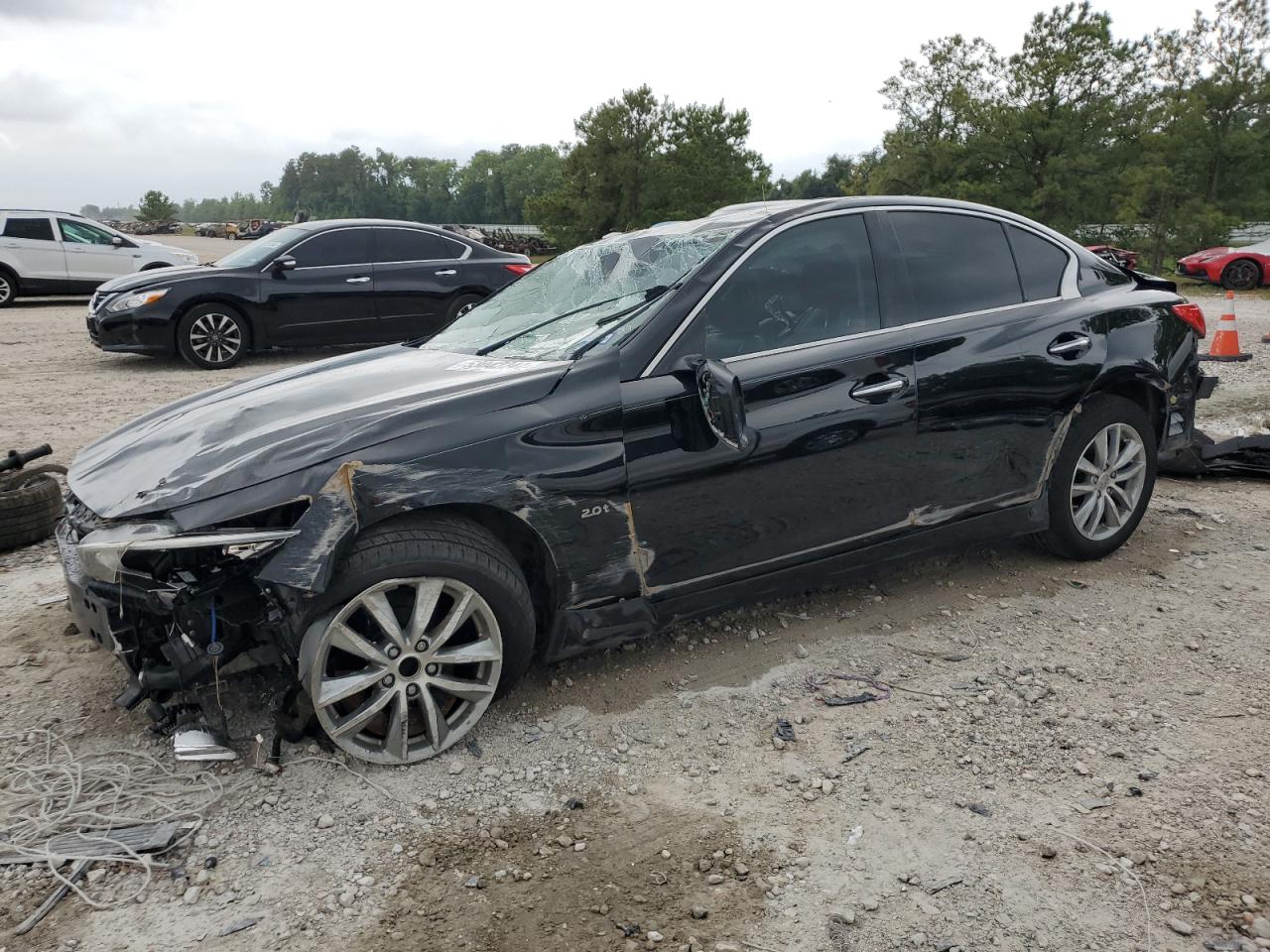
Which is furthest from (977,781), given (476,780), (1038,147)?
(1038,147)

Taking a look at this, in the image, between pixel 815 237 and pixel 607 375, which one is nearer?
pixel 607 375

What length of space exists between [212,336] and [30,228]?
7.92m

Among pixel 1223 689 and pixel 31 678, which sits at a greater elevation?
pixel 31 678

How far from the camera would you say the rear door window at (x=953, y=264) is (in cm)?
406

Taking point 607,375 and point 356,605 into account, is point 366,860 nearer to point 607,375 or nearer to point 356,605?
point 356,605

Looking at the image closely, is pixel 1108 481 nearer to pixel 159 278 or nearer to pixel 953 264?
pixel 953 264

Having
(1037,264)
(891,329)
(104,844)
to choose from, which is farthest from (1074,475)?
(104,844)

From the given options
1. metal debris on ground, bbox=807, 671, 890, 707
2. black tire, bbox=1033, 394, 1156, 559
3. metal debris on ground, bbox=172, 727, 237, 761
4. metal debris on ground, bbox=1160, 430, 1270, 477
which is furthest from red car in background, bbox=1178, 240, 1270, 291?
metal debris on ground, bbox=172, 727, 237, 761

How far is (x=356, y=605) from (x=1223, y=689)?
116 inches

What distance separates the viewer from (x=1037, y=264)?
14.5 ft

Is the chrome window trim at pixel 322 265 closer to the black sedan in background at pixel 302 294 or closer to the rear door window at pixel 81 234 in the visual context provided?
the black sedan in background at pixel 302 294

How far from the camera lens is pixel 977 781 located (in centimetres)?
301

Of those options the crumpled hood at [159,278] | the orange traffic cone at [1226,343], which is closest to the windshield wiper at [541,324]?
the crumpled hood at [159,278]

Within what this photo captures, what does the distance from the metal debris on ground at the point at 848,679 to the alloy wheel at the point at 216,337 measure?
8.55 m
